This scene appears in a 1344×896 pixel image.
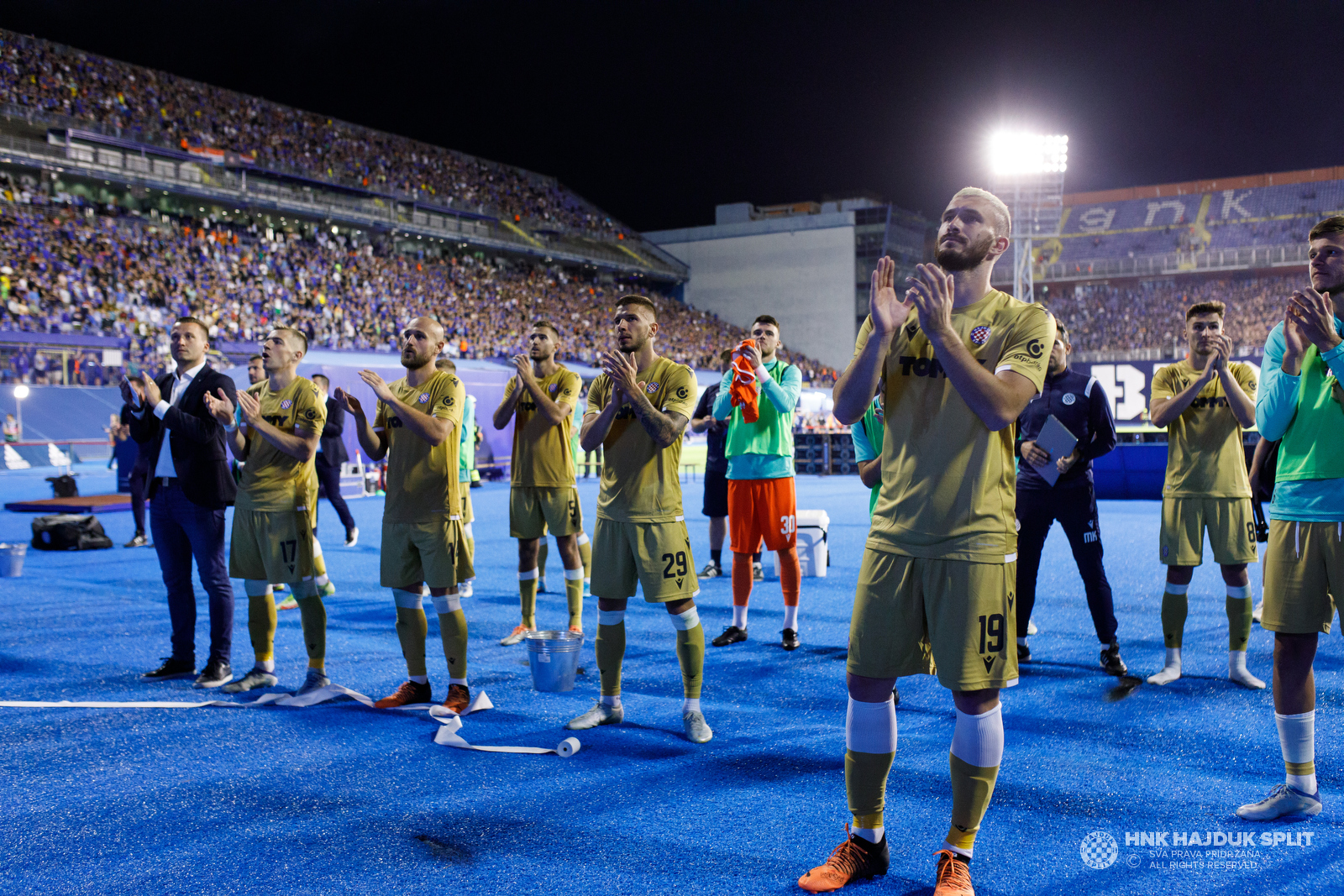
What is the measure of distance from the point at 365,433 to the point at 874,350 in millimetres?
3179

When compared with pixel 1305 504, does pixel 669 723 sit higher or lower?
lower

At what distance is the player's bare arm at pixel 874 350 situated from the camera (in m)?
2.55

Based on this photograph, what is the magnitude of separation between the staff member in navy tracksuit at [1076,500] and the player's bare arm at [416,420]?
11.1 feet

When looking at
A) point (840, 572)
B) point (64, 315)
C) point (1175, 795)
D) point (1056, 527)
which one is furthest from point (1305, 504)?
point (64, 315)

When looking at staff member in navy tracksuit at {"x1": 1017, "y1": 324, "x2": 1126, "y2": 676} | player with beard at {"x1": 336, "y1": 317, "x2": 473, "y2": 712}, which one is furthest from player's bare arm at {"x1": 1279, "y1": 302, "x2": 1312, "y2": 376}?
player with beard at {"x1": 336, "y1": 317, "x2": 473, "y2": 712}

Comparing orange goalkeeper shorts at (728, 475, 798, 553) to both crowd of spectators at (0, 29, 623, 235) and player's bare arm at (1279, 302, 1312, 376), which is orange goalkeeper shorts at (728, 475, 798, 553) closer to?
player's bare arm at (1279, 302, 1312, 376)

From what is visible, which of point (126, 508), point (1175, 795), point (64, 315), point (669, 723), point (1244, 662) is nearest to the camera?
point (1175, 795)

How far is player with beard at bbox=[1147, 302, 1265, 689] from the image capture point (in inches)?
199

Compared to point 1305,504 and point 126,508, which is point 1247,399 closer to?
point 1305,504

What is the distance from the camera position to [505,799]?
363cm

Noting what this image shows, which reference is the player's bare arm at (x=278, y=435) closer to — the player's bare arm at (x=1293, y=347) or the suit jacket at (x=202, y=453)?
the suit jacket at (x=202, y=453)

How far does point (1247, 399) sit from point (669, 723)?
3535 mm

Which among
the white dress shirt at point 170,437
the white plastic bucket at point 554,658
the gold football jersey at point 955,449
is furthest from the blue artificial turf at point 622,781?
the white dress shirt at point 170,437

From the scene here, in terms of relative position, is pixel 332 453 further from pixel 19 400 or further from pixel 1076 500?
pixel 19 400
